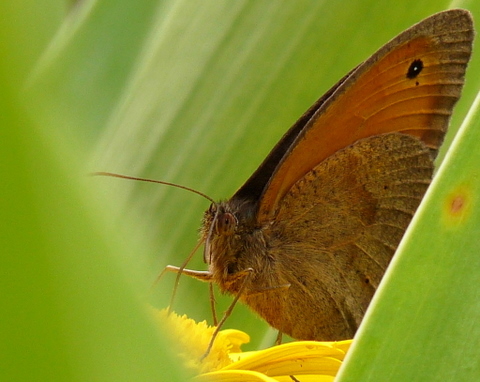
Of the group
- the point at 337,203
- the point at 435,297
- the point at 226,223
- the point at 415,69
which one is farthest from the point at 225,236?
the point at 435,297

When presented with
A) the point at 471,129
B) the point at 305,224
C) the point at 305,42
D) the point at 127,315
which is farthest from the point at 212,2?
the point at 127,315

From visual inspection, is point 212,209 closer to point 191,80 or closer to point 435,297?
point 191,80

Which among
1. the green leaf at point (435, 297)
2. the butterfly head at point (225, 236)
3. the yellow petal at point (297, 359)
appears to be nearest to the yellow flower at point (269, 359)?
the yellow petal at point (297, 359)

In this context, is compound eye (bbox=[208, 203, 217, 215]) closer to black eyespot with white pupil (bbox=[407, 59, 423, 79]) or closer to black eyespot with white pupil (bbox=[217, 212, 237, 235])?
black eyespot with white pupil (bbox=[217, 212, 237, 235])

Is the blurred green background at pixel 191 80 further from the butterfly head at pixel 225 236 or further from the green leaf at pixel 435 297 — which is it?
the green leaf at pixel 435 297

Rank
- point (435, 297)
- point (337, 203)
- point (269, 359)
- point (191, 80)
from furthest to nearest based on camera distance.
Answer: point (337, 203)
point (191, 80)
point (269, 359)
point (435, 297)

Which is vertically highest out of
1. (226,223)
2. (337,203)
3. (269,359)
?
(337,203)
